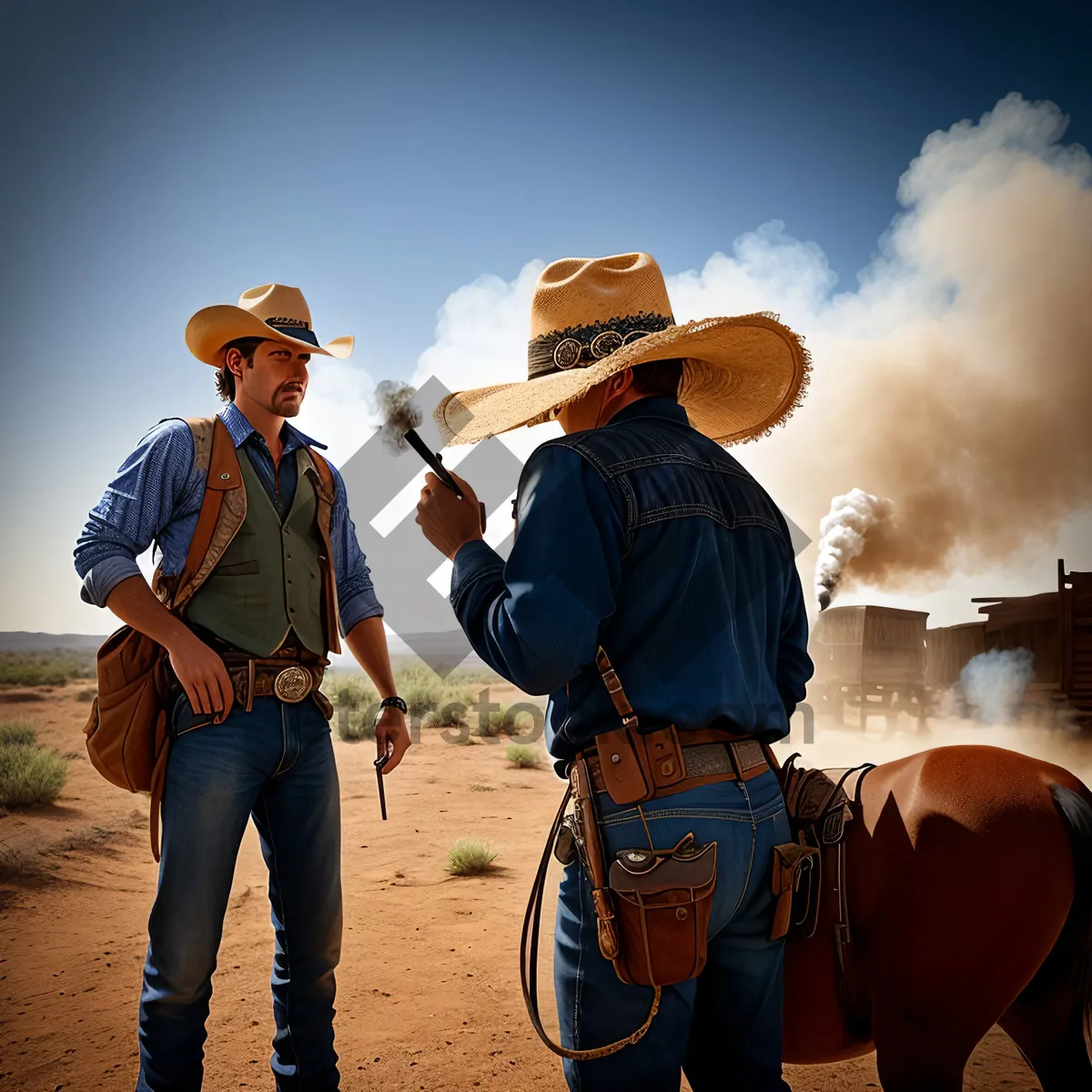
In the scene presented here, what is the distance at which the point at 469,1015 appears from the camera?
448 centimetres

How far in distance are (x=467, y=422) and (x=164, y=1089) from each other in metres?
1.98

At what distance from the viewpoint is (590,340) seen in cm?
194

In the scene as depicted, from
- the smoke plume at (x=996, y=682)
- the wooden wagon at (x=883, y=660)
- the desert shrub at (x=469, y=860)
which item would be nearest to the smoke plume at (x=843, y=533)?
the wooden wagon at (x=883, y=660)

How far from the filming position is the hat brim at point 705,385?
71.7 inches

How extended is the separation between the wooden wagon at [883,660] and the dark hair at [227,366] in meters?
15.6

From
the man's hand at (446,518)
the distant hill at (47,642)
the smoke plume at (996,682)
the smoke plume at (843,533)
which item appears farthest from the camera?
the distant hill at (47,642)

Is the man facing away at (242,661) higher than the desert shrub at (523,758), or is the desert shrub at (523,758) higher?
the man facing away at (242,661)

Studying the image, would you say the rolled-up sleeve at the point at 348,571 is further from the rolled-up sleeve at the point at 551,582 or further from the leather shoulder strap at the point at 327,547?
the rolled-up sleeve at the point at 551,582

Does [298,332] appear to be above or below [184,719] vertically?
above

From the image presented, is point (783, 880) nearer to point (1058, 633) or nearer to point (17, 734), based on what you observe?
point (17, 734)

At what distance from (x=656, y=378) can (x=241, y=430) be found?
1.49 m

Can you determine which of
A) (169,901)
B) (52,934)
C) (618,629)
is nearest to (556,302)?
(618,629)

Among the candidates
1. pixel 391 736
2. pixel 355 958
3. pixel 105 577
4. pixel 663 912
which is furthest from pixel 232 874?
pixel 355 958

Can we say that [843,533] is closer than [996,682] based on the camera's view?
No
